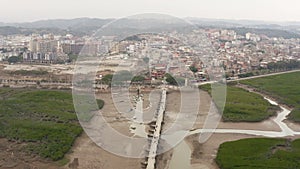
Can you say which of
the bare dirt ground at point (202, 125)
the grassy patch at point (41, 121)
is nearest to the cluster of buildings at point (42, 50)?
the grassy patch at point (41, 121)

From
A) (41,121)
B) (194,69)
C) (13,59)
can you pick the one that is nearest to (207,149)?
(41,121)

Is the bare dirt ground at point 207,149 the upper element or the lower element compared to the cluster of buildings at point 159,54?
lower

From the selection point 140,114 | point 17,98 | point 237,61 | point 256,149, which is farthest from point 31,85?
point 237,61

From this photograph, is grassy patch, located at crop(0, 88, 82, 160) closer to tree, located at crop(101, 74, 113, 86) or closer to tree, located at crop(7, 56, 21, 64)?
tree, located at crop(101, 74, 113, 86)

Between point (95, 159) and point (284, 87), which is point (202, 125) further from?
point (284, 87)

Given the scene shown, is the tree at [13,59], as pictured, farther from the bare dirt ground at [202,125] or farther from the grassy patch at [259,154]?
the grassy patch at [259,154]
